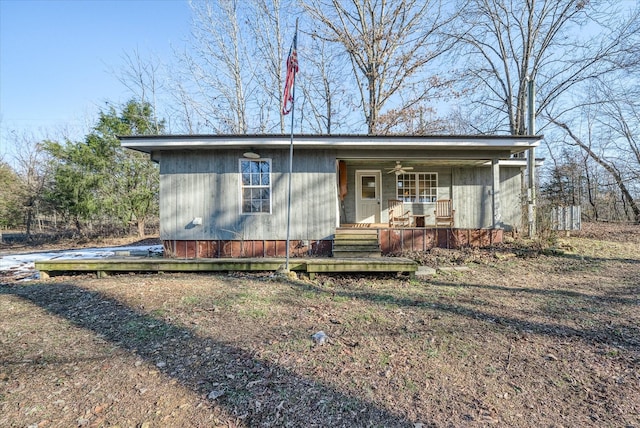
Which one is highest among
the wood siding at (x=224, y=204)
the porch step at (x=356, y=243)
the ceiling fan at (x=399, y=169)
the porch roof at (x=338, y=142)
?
the porch roof at (x=338, y=142)

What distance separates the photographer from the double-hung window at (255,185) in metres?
7.85

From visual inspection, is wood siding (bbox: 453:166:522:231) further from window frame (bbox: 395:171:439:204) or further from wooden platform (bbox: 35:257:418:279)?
wooden platform (bbox: 35:257:418:279)

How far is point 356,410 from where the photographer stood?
2225mm

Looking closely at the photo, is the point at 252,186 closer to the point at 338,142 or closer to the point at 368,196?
the point at 338,142

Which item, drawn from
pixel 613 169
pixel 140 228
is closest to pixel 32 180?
pixel 140 228

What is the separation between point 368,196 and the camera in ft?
35.8

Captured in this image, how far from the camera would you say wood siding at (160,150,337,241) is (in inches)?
305

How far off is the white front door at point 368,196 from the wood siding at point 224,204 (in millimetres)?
3142

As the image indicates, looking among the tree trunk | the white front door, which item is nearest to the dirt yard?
the white front door

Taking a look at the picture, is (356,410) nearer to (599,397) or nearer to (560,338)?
(599,397)

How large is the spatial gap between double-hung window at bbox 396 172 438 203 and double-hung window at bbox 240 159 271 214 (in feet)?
17.2

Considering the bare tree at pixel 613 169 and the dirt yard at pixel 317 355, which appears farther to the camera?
the bare tree at pixel 613 169

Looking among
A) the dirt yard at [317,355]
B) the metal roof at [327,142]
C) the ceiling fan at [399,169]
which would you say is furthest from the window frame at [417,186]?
the dirt yard at [317,355]

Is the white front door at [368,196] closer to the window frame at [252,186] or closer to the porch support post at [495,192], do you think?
the porch support post at [495,192]
